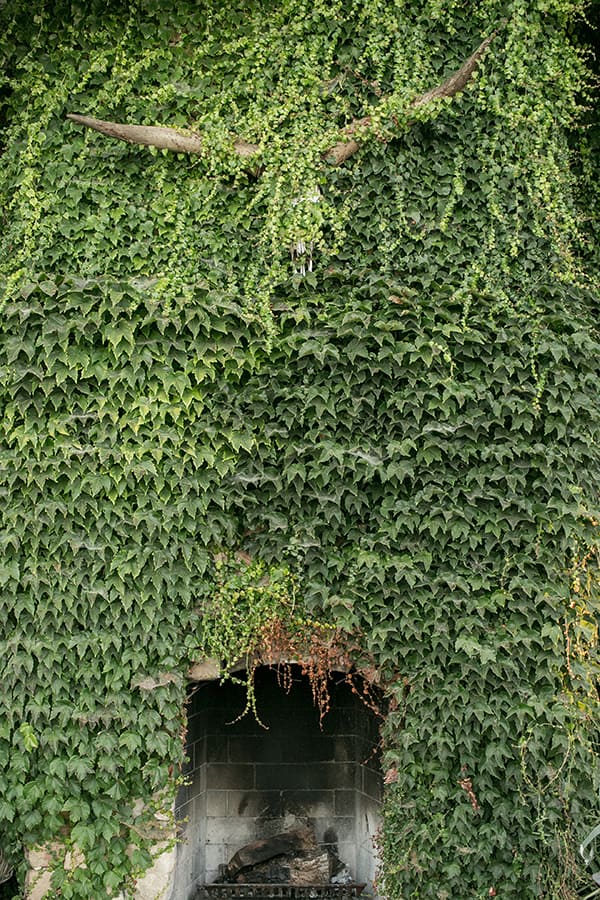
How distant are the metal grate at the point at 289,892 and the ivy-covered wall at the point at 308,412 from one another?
3.22ft

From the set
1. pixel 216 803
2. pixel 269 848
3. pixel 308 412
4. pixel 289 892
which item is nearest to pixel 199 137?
pixel 308 412

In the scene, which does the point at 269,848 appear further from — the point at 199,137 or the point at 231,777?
the point at 199,137

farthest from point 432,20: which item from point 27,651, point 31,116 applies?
point 27,651

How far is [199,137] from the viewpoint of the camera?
4824 millimetres

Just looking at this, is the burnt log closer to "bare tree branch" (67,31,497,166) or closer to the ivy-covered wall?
the ivy-covered wall

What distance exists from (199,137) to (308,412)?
5.27 feet

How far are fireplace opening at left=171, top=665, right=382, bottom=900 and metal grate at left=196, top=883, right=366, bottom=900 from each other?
20 cm

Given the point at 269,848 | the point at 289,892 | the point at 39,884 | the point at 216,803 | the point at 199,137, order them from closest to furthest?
the point at 39,884 < the point at 199,137 < the point at 289,892 < the point at 269,848 < the point at 216,803

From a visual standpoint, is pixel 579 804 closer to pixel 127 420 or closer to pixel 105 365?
pixel 127 420

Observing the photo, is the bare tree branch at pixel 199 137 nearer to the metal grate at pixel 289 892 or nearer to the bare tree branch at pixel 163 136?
the bare tree branch at pixel 163 136

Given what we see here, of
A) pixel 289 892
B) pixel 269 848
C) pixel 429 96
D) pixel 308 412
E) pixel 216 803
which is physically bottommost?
pixel 289 892

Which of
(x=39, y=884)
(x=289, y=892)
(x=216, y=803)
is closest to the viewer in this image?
(x=39, y=884)

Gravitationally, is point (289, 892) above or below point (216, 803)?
below

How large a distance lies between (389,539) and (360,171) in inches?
78.3
